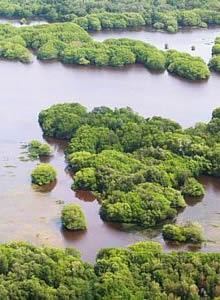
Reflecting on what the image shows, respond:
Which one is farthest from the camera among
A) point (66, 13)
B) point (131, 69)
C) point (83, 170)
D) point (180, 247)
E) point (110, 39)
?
point (66, 13)

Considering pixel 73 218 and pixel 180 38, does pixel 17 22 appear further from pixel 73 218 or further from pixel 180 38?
pixel 73 218

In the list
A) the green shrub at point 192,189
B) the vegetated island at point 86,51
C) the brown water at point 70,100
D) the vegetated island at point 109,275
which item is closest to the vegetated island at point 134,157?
the green shrub at point 192,189

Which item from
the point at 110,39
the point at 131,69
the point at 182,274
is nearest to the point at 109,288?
the point at 182,274

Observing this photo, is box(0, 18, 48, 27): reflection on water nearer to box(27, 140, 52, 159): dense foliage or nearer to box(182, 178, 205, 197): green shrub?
box(27, 140, 52, 159): dense foliage

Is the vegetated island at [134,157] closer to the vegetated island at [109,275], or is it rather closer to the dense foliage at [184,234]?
the dense foliage at [184,234]

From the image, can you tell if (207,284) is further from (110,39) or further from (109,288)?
(110,39)
